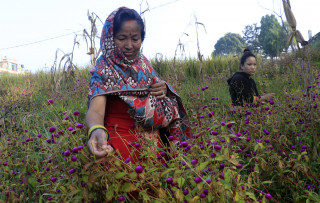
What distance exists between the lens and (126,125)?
5.92 ft

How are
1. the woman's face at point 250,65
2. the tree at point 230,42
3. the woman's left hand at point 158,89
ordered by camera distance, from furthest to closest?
the tree at point 230,42, the woman's face at point 250,65, the woman's left hand at point 158,89

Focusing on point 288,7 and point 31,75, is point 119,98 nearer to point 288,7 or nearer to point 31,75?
point 288,7

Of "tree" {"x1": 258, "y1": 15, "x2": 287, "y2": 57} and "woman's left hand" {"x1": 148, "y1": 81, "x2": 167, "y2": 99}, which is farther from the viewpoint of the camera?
"tree" {"x1": 258, "y1": 15, "x2": 287, "y2": 57}

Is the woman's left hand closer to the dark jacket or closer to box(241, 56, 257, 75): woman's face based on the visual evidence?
the dark jacket

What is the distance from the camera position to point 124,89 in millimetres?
1728

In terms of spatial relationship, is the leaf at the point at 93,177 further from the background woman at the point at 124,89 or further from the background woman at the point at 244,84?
the background woman at the point at 244,84

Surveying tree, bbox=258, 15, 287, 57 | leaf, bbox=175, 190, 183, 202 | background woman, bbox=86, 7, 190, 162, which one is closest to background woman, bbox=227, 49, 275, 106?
background woman, bbox=86, 7, 190, 162

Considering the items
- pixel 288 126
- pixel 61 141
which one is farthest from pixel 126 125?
pixel 288 126

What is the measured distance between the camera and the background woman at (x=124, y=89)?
1.69 m

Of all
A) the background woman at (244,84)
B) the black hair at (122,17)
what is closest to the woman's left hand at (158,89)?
the black hair at (122,17)

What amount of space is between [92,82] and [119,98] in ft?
0.72

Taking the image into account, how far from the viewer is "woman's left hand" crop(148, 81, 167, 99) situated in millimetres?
1901

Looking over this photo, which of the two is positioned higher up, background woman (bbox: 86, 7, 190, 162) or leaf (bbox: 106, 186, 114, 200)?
background woman (bbox: 86, 7, 190, 162)

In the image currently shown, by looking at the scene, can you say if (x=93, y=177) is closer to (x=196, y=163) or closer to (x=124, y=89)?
(x=196, y=163)
